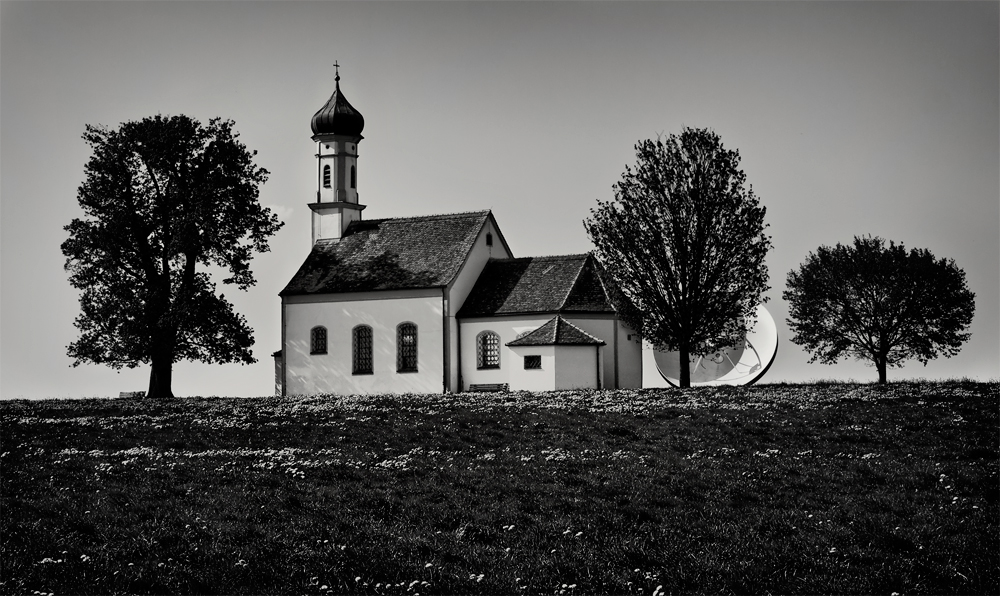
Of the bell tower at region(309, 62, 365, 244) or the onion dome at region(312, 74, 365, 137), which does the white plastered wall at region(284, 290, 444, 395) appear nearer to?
the bell tower at region(309, 62, 365, 244)

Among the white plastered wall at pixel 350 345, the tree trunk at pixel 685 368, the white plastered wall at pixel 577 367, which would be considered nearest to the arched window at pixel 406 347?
the white plastered wall at pixel 350 345

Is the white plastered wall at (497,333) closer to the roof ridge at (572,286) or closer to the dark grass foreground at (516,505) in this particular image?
the roof ridge at (572,286)

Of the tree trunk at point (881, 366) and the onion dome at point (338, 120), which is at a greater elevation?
the onion dome at point (338, 120)

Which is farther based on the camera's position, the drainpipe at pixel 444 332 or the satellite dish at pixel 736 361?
the drainpipe at pixel 444 332

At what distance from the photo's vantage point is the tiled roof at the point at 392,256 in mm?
55781

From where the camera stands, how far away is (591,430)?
29719 mm

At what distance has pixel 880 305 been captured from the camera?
202 ft

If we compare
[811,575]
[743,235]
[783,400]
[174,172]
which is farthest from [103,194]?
[811,575]

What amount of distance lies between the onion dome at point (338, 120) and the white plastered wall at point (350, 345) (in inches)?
387

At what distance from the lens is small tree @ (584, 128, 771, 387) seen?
4731 cm

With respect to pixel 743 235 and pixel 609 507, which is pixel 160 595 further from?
pixel 743 235

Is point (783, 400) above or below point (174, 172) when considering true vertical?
below

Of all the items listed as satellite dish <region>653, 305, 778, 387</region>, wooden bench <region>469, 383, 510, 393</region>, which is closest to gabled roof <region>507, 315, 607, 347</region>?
wooden bench <region>469, 383, 510, 393</region>

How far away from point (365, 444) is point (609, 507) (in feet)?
33.4
